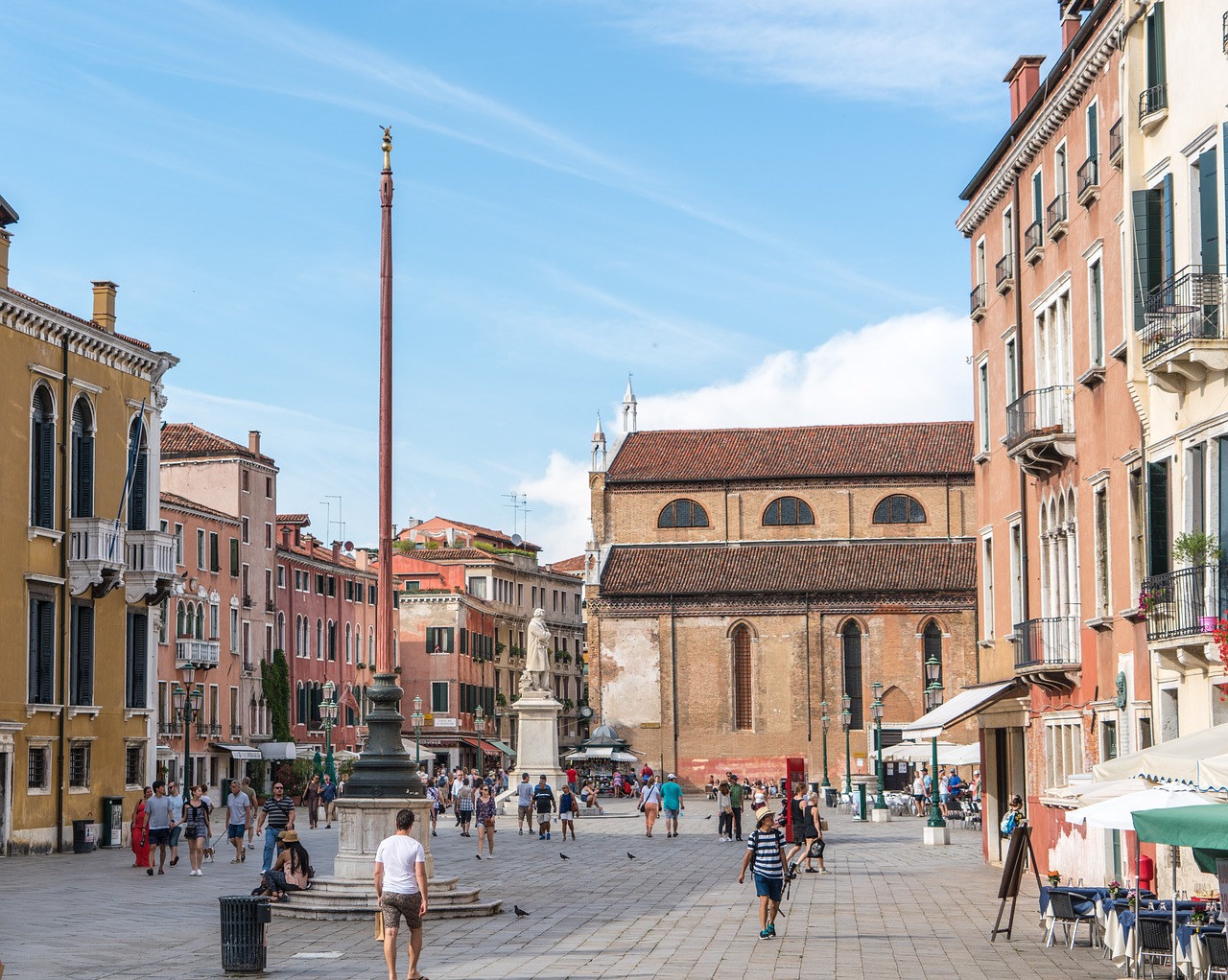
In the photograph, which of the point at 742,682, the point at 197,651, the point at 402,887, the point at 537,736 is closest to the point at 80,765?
the point at 537,736

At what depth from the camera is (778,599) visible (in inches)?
3100

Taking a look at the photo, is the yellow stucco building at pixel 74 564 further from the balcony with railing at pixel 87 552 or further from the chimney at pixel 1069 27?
the chimney at pixel 1069 27

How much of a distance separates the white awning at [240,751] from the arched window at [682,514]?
2143cm

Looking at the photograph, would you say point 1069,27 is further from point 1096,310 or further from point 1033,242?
point 1096,310

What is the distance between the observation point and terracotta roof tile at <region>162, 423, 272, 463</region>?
73.1m

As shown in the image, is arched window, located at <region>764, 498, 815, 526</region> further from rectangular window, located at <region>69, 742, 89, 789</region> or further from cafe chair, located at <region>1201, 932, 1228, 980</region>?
cafe chair, located at <region>1201, 932, 1228, 980</region>

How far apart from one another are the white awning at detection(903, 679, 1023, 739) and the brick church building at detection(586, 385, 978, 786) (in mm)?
41153

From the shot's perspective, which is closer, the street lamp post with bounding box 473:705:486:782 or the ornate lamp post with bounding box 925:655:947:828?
the ornate lamp post with bounding box 925:655:947:828

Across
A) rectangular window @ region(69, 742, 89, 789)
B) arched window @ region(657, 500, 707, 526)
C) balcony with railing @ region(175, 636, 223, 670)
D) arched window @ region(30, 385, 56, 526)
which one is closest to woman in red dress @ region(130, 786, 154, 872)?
rectangular window @ region(69, 742, 89, 789)

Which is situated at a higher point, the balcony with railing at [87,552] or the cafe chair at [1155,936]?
the balcony with railing at [87,552]

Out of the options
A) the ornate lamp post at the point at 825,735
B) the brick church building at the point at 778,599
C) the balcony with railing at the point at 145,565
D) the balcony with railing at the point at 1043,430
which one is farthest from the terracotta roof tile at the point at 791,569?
the balcony with railing at the point at 1043,430

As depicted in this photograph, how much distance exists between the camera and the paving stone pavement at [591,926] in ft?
57.8

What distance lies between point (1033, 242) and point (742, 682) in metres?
52.1

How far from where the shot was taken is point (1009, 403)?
29.0 metres
